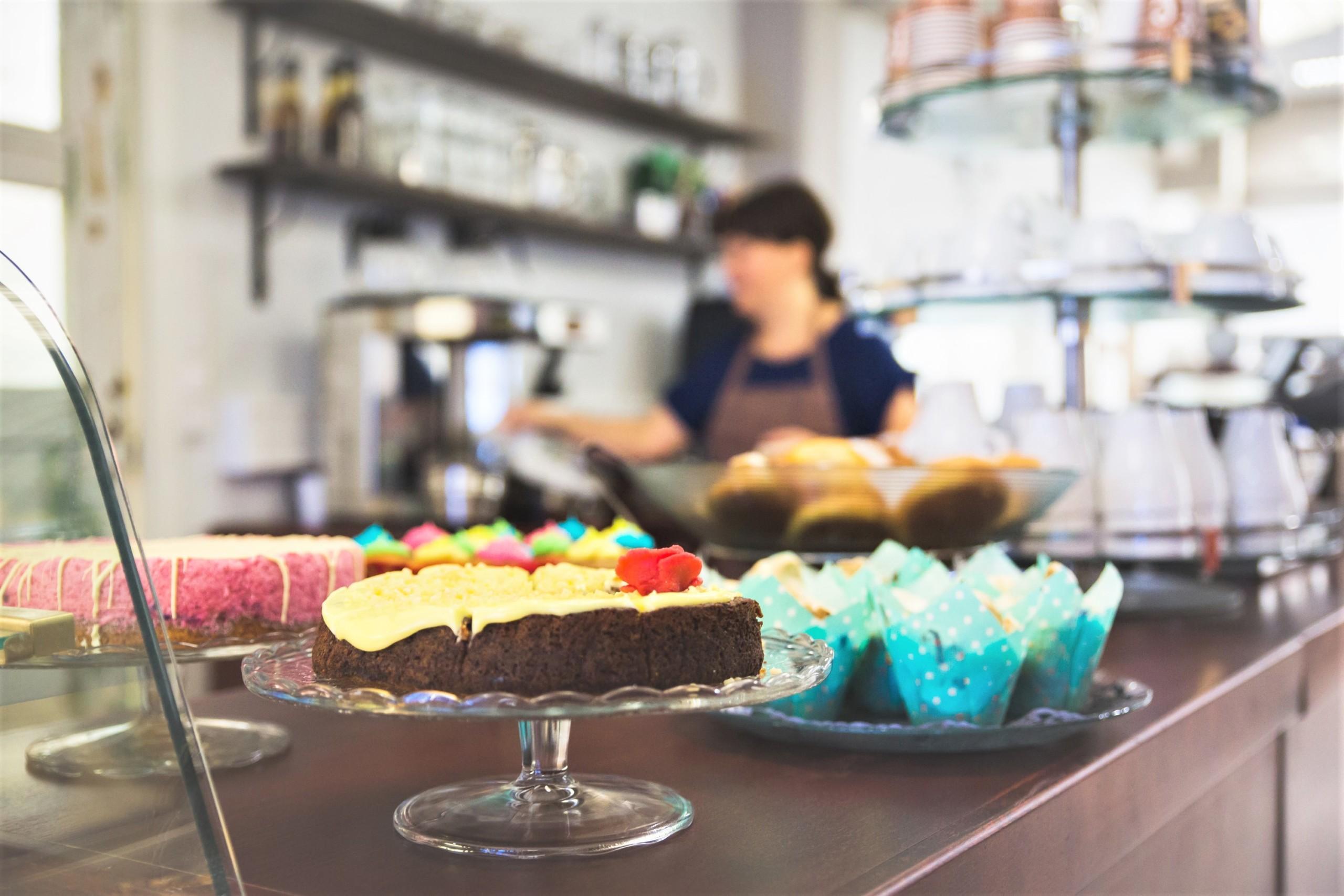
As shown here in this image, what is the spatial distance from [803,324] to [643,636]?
2.68m

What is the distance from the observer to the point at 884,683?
909 mm

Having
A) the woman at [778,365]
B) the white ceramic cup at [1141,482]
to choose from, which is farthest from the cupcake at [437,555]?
the woman at [778,365]

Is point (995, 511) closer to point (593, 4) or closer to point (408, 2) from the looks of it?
point (408, 2)

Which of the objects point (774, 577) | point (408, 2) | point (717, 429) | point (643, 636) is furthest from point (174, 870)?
point (408, 2)

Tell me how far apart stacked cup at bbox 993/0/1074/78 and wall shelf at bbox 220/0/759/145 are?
6.28ft

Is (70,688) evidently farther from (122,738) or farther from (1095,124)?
(1095,124)

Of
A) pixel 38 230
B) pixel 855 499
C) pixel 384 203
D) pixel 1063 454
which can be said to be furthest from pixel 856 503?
pixel 384 203

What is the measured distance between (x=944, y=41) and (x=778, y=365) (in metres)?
1.63

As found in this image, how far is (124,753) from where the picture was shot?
656 mm

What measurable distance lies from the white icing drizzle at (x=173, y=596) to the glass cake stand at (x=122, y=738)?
0.10 feet

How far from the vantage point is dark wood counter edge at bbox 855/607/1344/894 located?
623 millimetres

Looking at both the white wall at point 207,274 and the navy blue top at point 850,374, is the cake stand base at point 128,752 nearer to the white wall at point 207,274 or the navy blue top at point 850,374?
the white wall at point 207,274

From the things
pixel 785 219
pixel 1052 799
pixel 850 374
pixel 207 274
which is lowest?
pixel 1052 799

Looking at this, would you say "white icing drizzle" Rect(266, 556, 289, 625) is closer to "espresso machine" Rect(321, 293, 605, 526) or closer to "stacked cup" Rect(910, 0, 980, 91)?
"stacked cup" Rect(910, 0, 980, 91)
